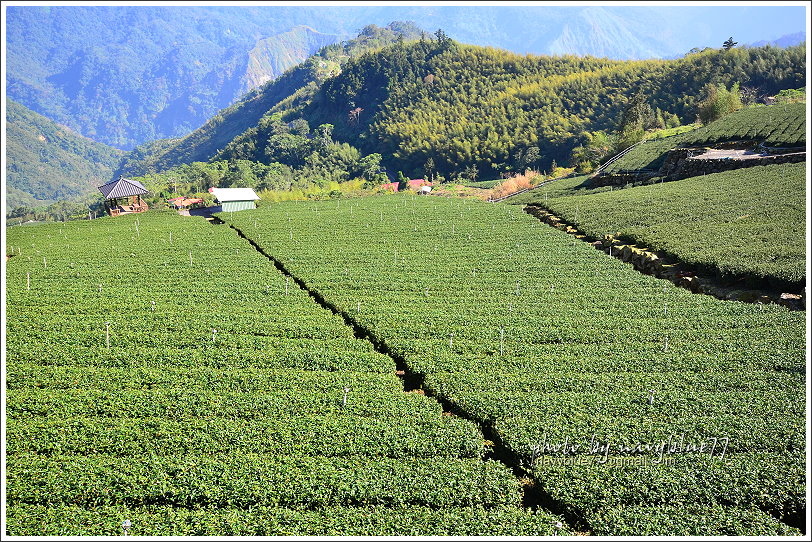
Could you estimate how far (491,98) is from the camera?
4301 inches

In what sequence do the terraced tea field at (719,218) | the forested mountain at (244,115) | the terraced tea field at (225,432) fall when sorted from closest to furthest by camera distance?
the terraced tea field at (225,432) → the terraced tea field at (719,218) → the forested mountain at (244,115)

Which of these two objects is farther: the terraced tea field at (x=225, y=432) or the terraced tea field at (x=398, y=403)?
the terraced tea field at (x=398, y=403)

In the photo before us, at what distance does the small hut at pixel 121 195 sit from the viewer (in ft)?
182

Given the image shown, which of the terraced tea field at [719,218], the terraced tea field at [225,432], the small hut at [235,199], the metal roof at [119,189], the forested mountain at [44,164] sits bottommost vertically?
the terraced tea field at [225,432]

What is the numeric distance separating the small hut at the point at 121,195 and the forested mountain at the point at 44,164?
98562mm

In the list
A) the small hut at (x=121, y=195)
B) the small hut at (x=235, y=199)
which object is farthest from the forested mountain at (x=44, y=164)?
the small hut at (x=235, y=199)

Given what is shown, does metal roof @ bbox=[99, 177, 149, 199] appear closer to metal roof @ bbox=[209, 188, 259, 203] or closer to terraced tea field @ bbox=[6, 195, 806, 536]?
metal roof @ bbox=[209, 188, 259, 203]

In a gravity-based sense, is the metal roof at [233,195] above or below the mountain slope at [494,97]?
below

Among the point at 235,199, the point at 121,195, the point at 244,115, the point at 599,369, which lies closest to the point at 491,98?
the point at 235,199

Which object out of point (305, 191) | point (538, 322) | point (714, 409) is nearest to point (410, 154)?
point (305, 191)

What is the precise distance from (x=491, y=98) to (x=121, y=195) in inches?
2811

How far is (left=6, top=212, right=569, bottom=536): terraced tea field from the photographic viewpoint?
13.9m

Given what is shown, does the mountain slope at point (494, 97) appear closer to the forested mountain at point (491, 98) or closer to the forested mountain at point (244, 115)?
the forested mountain at point (491, 98)

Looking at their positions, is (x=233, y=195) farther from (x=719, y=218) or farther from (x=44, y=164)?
(x=44, y=164)
